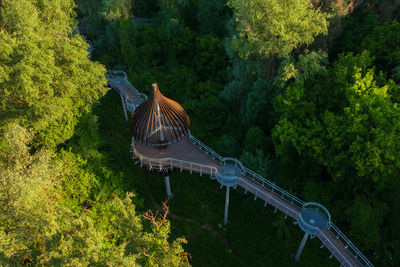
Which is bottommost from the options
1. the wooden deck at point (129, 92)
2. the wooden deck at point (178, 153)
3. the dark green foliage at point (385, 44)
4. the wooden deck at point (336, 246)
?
the wooden deck at point (336, 246)

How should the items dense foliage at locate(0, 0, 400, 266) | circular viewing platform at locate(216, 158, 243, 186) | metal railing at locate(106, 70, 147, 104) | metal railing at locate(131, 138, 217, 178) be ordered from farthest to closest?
metal railing at locate(106, 70, 147, 104) → metal railing at locate(131, 138, 217, 178) → circular viewing platform at locate(216, 158, 243, 186) → dense foliage at locate(0, 0, 400, 266)

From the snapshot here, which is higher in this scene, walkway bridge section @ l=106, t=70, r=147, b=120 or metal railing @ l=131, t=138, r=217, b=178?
walkway bridge section @ l=106, t=70, r=147, b=120

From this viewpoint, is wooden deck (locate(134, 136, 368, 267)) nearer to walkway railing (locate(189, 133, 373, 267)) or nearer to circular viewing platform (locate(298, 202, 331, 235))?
walkway railing (locate(189, 133, 373, 267))

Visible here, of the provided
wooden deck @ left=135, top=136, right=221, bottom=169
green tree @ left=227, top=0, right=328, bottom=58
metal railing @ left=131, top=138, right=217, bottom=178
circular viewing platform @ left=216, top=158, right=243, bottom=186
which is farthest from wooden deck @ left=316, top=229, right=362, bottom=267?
green tree @ left=227, top=0, right=328, bottom=58

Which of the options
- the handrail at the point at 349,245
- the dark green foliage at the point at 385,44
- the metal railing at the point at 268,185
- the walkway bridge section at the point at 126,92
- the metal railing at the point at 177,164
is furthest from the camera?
the walkway bridge section at the point at 126,92

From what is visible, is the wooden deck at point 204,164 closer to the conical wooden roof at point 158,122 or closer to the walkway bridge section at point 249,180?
the walkway bridge section at point 249,180

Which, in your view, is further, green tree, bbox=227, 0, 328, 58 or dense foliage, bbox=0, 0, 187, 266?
green tree, bbox=227, 0, 328, 58

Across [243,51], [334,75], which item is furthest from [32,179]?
[334,75]

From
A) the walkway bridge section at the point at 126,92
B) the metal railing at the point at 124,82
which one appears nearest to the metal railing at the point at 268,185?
the walkway bridge section at the point at 126,92
